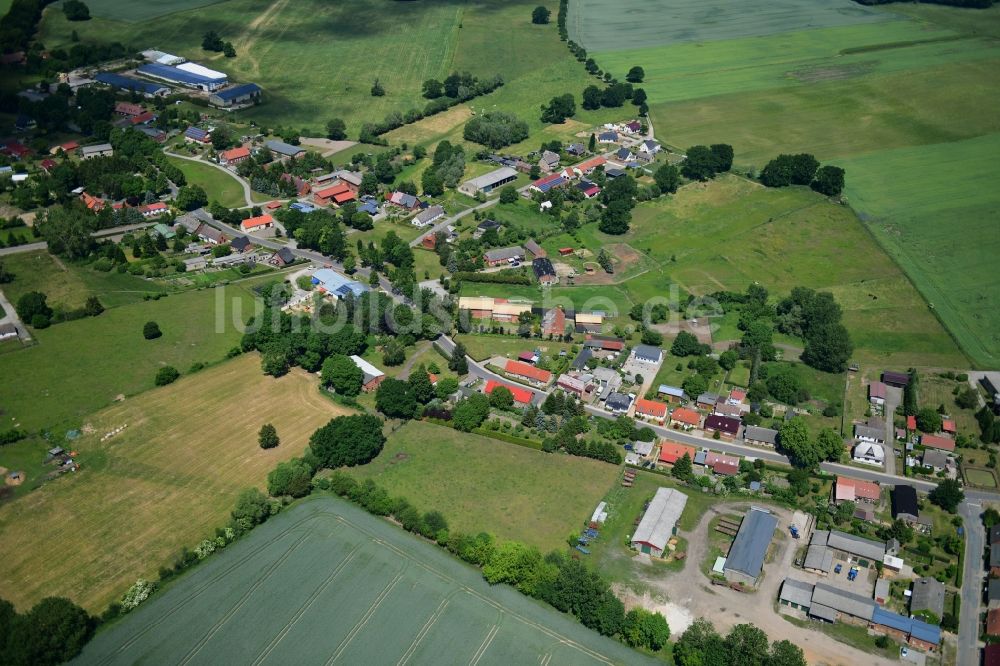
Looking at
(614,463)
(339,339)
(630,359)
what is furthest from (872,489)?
(339,339)

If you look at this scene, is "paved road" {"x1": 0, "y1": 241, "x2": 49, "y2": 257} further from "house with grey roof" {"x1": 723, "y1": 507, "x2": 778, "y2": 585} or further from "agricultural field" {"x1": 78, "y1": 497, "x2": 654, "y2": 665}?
"house with grey roof" {"x1": 723, "y1": 507, "x2": 778, "y2": 585}

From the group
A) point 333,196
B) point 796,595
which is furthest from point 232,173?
point 796,595

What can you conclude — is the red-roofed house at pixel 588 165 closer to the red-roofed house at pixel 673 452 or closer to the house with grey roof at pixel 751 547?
the red-roofed house at pixel 673 452

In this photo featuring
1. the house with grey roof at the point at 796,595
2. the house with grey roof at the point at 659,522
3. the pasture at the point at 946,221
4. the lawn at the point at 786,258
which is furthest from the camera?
the pasture at the point at 946,221

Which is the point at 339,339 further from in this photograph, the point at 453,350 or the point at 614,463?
the point at 614,463

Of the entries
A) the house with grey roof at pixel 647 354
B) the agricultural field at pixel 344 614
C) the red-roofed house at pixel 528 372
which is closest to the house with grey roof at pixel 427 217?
the red-roofed house at pixel 528 372

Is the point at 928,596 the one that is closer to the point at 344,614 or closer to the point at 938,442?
the point at 938,442
